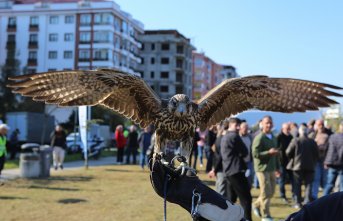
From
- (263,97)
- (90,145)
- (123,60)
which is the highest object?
(123,60)

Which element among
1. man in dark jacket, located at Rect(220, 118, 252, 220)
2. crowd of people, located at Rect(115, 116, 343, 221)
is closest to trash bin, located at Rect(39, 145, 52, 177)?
crowd of people, located at Rect(115, 116, 343, 221)

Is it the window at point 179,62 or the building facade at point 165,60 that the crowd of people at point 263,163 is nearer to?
the building facade at point 165,60

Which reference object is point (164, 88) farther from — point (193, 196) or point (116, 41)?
point (193, 196)

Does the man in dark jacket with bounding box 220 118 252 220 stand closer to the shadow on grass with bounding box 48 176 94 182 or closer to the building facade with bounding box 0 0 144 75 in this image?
the shadow on grass with bounding box 48 176 94 182

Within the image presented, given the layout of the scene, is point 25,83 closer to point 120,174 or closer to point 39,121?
point 120,174

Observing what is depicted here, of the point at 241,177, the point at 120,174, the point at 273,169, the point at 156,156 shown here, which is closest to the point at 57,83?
the point at 156,156

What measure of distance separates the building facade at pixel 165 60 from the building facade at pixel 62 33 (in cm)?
1453

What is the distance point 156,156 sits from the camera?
3.55 meters

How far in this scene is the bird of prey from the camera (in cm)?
425

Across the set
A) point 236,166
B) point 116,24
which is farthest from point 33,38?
point 236,166

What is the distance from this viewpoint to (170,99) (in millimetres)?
4258

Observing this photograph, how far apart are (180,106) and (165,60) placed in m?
84.0

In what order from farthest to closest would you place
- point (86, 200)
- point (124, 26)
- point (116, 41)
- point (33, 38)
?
point (124, 26) → point (116, 41) → point (33, 38) → point (86, 200)

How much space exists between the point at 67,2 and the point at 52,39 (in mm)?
6826
